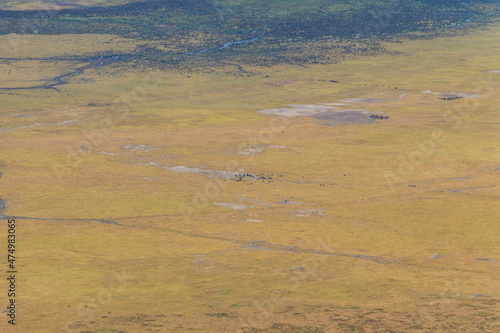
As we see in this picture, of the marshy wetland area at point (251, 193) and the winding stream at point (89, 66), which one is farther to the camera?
the winding stream at point (89, 66)

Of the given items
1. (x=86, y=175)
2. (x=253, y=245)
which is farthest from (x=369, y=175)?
(x=86, y=175)

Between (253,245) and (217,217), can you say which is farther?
(217,217)

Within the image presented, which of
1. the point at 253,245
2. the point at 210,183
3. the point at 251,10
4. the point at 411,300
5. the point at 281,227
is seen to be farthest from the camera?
the point at 251,10

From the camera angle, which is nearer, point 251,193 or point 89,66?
point 251,193

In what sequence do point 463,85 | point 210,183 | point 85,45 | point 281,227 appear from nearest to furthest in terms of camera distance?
point 281,227, point 210,183, point 463,85, point 85,45

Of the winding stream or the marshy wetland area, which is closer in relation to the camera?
the marshy wetland area

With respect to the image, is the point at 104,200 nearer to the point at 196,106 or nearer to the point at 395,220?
the point at 395,220
